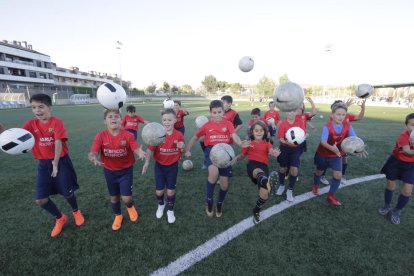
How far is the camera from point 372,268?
296 centimetres

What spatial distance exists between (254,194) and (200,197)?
1273 mm

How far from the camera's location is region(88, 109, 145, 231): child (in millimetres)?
3701

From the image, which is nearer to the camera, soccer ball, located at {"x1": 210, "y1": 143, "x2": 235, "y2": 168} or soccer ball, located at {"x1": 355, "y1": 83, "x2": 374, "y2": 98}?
soccer ball, located at {"x1": 210, "y1": 143, "x2": 235, "y2": 168}

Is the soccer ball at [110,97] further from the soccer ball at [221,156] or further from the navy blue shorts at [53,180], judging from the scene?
the soccer ball at [221,156]

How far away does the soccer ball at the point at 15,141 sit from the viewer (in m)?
3.26

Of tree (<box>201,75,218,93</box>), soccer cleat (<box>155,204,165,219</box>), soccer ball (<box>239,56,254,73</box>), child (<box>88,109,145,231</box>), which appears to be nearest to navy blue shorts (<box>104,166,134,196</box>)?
child (<box>88,109,145,231</box>)

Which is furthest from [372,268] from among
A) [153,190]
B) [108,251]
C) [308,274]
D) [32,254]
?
[32,254]

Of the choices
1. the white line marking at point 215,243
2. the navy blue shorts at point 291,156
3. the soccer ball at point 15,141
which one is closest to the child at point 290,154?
the navy blue shorts at point 291,156

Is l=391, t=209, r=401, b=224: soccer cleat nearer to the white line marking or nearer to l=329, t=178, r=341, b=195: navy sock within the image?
l=329, t=178, r=341, b=195: navy sock

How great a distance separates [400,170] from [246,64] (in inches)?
254

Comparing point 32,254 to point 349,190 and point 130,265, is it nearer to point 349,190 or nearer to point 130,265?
point 130,265

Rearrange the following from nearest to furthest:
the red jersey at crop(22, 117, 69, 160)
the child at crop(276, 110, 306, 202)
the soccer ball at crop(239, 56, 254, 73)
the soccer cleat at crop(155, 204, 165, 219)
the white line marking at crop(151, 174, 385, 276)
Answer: the white line marking at crop(151, 174, 385, 276) < the red jersey at crop(22, 117, 69, 160) < the soccer cleat at crop(155, 204, 165, 219) < the child at crop(276, 110, 306, 202) < the soccer ball at crop(239, 56, 254, 73)

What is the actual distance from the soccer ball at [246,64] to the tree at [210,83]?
93.8 metres

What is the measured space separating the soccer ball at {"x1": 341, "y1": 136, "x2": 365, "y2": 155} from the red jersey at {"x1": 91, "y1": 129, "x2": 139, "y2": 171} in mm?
3948
